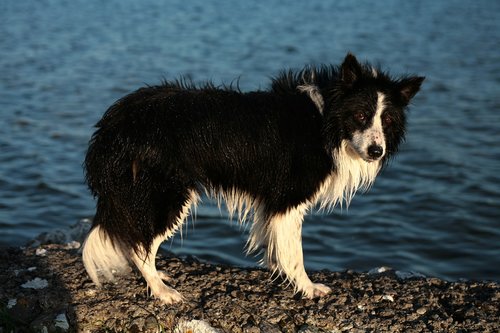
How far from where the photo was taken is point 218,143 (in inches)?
194

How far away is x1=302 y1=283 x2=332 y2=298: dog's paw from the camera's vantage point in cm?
521

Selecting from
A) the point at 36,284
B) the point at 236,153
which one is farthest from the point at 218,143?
the point at 36,284

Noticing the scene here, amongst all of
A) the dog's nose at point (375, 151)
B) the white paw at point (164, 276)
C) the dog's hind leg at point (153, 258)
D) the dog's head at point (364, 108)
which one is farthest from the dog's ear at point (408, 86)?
the white paw at point (164, 276)

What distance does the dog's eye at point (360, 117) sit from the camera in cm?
490

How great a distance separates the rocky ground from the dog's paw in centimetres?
5

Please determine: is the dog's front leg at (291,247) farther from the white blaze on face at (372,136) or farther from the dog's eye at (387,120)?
the dog's eye at (387,120)

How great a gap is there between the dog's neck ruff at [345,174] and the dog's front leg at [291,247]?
23 centimetres

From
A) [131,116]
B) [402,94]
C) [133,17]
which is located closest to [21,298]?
[131,116]

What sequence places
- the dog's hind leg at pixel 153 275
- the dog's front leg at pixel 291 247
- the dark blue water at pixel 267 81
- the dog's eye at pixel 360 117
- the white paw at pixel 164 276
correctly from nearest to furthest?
the dog's eye at pixel 360 117 → the dog's hind leg at pixel 153 275 → the dog's front leg at pixel 291 247 → the white paw at pixel 164 276 → the dark blue water at pixel 267 81

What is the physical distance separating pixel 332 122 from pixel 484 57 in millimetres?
12210

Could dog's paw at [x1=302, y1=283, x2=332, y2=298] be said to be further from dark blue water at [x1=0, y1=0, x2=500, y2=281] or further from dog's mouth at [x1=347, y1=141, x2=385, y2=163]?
dark blue water at [x1=0, y1=0, x2=500, y2=281]

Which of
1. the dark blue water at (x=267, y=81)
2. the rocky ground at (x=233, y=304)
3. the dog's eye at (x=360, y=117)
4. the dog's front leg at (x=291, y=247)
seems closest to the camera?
the rocky ground at (x=233, y=304)

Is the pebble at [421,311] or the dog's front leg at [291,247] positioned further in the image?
the dog's front leg at [291,247]

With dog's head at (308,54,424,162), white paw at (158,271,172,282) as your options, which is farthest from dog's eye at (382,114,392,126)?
white paw at (158,271,172,282)
